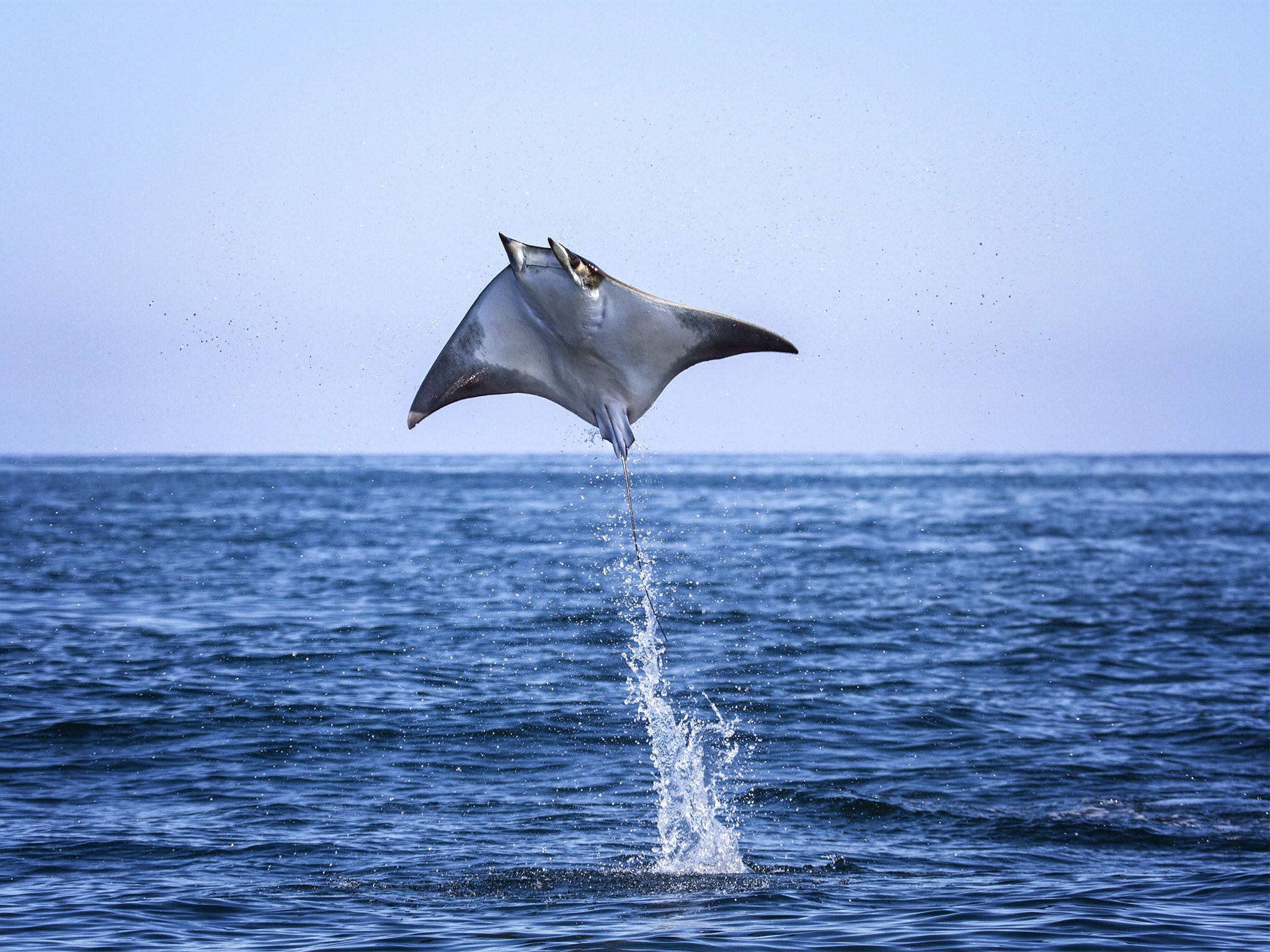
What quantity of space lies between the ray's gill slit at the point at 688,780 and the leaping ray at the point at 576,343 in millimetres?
545

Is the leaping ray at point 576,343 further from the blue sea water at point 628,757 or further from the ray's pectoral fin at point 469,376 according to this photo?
the blue sea water at point 628,757

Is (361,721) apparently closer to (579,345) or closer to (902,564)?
(579,345)

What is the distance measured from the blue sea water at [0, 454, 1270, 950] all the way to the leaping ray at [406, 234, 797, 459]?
123 inches

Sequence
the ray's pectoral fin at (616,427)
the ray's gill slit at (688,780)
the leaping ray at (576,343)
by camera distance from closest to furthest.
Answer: the leaping ray at (576,343) → the ray's pectoral fin at (616,427) → the ray's gill slit at (688,780)

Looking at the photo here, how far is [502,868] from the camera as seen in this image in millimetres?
8539

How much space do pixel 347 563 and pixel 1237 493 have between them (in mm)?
64086

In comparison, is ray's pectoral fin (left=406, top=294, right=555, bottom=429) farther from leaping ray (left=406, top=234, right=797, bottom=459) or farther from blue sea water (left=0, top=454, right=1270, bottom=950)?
blue sea water (left=0, top=454, right=1270, bottom=950)

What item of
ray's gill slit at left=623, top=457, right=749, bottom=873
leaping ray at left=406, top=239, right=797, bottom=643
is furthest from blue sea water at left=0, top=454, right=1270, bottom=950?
leaping ray at left=406, top=239, right=797, bottom=643

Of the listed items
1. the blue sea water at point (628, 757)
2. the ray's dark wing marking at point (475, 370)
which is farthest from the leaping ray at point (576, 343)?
the blue sea water at point (628, 757)

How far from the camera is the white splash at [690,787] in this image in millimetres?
8859

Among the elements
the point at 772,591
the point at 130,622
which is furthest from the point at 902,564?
the point at 130,622

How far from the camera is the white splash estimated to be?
8859 mm

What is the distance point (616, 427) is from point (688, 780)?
399cm

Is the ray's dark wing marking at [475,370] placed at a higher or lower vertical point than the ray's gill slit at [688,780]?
higher
